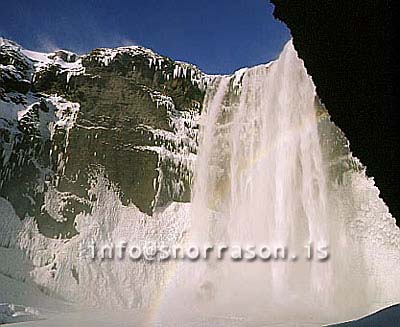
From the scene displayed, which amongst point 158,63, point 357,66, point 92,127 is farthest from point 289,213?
point 357,66

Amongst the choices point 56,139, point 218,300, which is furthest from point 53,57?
point 218,300

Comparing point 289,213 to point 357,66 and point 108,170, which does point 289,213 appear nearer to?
point 108,170

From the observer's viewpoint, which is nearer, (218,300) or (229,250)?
(218,300)

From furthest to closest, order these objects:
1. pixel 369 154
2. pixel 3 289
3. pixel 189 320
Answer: pixel 3 289 < pixel 189 320 < pixel 369 154

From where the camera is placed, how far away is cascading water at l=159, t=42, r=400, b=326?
48.0 ft

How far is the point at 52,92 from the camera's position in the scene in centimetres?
1858

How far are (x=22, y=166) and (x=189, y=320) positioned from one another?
941cm

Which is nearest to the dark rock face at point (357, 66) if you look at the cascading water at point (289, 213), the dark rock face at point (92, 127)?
the cascading water at point (289, 213)

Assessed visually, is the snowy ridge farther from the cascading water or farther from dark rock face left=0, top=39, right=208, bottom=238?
the cascading water

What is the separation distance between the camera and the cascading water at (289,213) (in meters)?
14.6

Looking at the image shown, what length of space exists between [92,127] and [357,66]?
650 inches

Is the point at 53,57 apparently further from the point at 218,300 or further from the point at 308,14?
the point at 308,14

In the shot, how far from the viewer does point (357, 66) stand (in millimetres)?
2471

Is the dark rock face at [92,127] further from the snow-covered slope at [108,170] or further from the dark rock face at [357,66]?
the dark rock face at [357,66]
